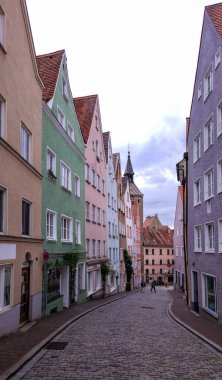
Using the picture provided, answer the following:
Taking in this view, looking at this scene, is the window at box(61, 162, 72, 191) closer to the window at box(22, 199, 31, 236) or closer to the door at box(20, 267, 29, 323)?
the window at box(22, 199, 31, 236)

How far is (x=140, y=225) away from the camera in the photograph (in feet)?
229

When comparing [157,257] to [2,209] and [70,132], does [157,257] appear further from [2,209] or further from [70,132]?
[2,209]

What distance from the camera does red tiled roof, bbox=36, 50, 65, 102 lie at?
20953 millimetres

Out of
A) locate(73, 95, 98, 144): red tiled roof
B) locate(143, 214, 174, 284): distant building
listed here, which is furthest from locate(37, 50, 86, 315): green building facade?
locate(143, 214, 174, 284): distant building

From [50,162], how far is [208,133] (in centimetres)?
809

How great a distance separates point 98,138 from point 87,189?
6.96 metres

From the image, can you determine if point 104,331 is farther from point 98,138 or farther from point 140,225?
point 140,225

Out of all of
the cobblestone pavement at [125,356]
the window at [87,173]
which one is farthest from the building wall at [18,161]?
the window at [87,173]

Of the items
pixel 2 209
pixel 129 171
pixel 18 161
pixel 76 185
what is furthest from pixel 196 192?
pixel 129 171

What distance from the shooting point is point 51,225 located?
20000mm

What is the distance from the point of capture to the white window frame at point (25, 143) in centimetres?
1521

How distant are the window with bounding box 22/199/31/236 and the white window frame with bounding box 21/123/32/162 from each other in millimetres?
1739

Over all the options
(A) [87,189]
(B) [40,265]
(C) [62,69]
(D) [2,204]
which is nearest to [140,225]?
(A) [87,189]

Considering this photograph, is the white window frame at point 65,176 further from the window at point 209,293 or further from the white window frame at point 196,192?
the window at point 209,293
